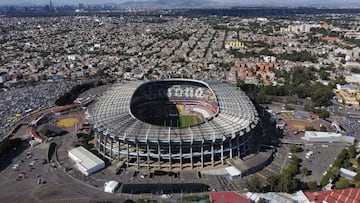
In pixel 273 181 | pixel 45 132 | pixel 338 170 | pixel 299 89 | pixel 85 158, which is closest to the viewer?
pixel 273 181

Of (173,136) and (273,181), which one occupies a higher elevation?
(173,136)

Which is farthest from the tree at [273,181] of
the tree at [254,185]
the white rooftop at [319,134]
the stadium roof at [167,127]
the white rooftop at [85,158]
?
the white rooftop at [85,158]

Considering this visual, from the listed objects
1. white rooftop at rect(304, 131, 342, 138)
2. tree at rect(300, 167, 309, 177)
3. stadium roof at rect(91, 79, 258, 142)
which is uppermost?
stadium roof at rect(91, 79, 258, 142)

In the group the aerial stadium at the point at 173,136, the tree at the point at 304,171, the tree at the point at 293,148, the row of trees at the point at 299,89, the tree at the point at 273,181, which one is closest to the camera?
the tree at the point at 273,181

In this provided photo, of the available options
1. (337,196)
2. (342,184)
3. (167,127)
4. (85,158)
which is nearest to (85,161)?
(85,158)

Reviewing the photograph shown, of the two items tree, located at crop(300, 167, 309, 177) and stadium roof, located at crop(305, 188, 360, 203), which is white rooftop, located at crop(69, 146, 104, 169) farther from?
stadium roof, located at crop(305, 188, 360, 203)

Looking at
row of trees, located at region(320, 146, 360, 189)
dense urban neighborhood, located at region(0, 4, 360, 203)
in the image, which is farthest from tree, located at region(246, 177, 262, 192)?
row of trees, located at region(320, 146, 360, 189)

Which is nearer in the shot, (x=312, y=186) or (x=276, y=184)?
(x=276, y=184)

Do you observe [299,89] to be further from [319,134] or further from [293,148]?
[293,148]

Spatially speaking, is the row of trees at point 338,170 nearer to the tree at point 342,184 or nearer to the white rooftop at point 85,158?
the tree at point 342,184
